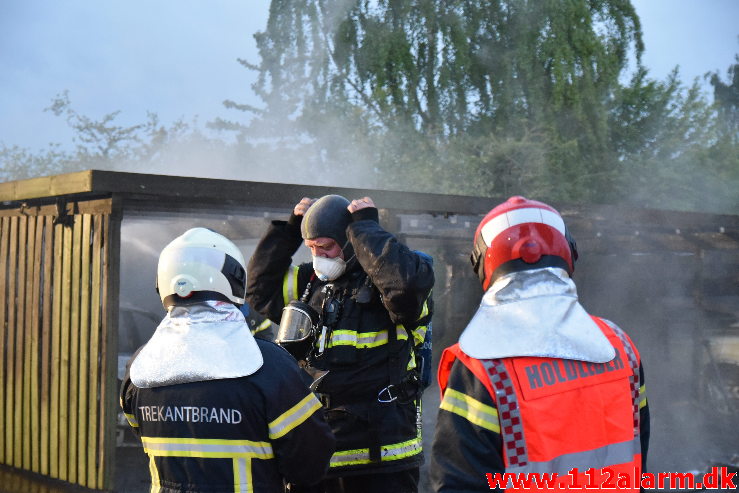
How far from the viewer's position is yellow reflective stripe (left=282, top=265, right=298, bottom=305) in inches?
148

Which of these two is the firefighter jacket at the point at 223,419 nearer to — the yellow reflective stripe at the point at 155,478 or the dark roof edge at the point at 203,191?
the yellow reflective stripe at the point at 155,478

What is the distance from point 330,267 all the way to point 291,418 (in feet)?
3.87

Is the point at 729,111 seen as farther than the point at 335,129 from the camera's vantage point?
Yes

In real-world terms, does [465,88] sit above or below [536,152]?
above

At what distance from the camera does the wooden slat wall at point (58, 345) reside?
230 inches

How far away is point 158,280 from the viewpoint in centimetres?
261

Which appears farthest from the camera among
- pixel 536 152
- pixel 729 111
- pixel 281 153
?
pixel 729 111

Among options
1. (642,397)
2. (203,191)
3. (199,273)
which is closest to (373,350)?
(199,273)

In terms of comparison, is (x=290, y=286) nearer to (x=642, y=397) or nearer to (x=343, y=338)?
(x=343, y=338)

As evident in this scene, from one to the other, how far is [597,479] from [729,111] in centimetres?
3799

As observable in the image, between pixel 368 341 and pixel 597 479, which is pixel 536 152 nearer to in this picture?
pixel 368 341

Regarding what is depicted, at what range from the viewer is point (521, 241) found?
6.77 ft

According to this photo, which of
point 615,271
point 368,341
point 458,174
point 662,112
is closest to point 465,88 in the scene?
point 458,174

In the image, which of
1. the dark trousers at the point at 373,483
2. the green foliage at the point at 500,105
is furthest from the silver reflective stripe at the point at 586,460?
the green foliage at the point at 500,105
